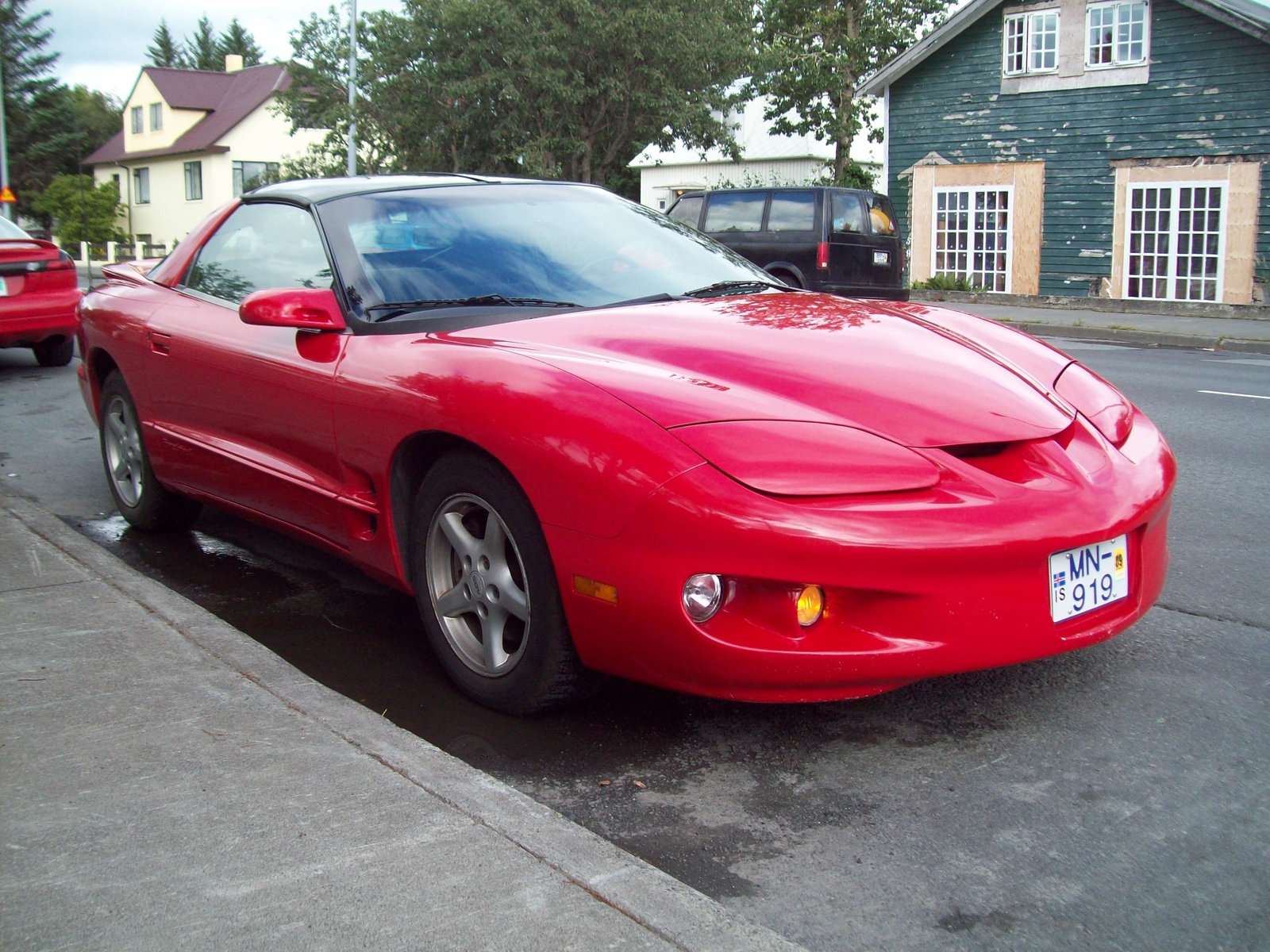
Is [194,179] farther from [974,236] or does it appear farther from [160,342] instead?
[160,342]

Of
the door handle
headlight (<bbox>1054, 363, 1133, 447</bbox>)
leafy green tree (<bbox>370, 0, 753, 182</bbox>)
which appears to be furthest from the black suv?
leafy green tree (<bbox>370, 0, 753, 182</bbox>)

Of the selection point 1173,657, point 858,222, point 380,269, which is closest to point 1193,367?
point 858,222

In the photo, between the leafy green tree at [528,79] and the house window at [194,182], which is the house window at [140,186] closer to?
the house window at [194,182]

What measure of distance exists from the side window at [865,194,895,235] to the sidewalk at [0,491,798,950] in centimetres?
1373

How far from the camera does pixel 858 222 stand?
15.8m

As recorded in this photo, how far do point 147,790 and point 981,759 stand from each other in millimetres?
1858

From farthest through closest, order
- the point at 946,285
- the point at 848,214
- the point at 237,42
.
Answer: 1. the point at 237,42
2. the point at 946,285
3. the point at 848,214

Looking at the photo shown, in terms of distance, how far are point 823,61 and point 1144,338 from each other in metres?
16.8

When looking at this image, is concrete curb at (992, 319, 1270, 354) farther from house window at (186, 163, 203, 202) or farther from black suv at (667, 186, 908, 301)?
house window at (186, 163, 203, 202)

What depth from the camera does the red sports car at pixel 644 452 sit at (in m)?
2.69

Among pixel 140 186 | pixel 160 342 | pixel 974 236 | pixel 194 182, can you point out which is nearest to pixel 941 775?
pixel 160 342

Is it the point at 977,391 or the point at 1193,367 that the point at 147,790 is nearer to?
the point at 977,391

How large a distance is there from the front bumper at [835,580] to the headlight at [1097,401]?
0.54 m

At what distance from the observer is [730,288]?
13.6 feet
